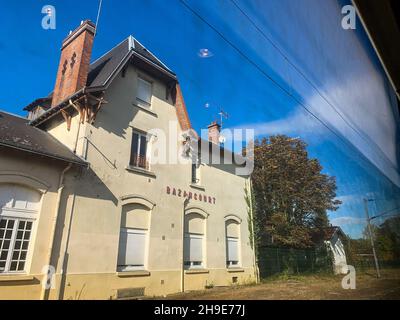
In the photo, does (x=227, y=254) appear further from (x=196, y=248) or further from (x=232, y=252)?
(x=196, y=248)

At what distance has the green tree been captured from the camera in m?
3.02

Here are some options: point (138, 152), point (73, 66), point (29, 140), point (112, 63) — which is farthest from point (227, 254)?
point (73, 66)

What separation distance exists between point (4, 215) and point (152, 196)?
1.59 m

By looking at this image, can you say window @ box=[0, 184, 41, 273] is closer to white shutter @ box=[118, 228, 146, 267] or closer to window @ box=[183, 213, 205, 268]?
white shutter @ box=[118, 228, 146, 267]

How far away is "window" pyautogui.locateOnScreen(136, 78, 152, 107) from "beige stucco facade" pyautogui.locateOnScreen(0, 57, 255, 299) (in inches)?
3.3

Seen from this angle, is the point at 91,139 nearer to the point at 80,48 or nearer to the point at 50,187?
the point at 50,187

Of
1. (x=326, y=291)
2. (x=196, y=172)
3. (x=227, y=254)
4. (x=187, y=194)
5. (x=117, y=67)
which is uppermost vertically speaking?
(x=117, y=67)

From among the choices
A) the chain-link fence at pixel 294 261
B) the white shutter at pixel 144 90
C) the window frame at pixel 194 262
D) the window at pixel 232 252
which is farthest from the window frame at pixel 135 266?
the white shutter at pixel 144 90

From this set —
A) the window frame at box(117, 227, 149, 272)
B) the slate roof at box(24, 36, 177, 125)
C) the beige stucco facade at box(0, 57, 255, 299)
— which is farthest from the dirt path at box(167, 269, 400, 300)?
the slate roof at box(24, 36, 177, 125)

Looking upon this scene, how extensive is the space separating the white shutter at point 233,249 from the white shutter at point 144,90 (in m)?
2.33

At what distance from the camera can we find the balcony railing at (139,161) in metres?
3.85

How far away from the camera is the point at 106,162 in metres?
3.83

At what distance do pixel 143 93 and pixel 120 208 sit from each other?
170cm

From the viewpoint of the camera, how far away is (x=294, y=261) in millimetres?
3340
